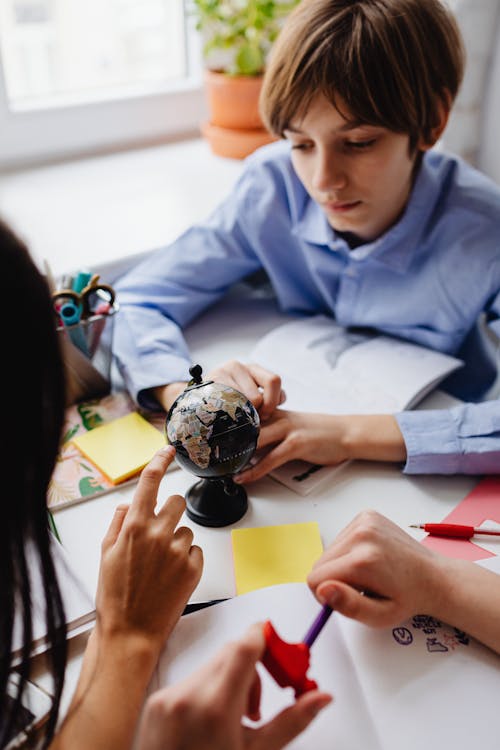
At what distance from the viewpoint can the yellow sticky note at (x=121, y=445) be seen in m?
0.76

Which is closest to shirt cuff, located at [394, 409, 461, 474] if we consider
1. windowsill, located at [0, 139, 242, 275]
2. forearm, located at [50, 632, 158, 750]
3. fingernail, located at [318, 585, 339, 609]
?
fingernail, located at [318, 585, 339, 609]

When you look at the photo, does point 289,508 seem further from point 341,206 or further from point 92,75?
point 92,75

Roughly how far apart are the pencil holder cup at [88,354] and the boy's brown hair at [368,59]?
0.39m

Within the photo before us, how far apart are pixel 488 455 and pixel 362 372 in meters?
0.23

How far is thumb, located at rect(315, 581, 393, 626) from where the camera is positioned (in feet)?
1.73

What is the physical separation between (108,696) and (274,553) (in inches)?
8.2

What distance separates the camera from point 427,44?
2.93 ft

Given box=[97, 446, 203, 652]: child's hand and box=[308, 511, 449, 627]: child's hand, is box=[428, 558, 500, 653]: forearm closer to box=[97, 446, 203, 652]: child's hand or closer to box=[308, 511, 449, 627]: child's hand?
box=[308, 511, 449, 627]: child's hand

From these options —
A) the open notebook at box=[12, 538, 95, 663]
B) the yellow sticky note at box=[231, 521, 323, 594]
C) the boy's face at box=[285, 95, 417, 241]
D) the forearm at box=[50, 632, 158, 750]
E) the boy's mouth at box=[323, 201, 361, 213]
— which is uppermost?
the boy's face at box=[285, 95, 417, 241]

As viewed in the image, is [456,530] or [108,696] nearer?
[108,696]

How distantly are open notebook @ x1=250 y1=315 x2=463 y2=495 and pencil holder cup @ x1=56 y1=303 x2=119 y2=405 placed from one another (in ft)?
0.73

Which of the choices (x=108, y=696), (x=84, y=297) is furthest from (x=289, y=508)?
(x=84, y=297)

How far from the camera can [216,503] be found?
0.70 m

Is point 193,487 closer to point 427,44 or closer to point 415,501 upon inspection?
point 415,501
